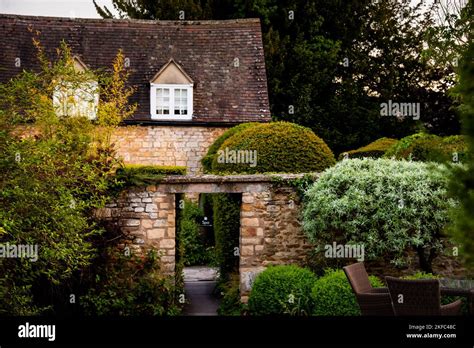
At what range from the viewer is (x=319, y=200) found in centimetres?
1341

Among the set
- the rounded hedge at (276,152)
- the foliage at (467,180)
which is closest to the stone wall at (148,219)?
the rounded hedge at (276,152)

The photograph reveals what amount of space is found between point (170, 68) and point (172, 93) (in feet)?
3.04

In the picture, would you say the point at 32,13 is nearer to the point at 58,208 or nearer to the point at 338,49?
the point at 338,49

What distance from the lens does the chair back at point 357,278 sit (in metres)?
10.7

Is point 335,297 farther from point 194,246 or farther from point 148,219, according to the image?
point 194,246

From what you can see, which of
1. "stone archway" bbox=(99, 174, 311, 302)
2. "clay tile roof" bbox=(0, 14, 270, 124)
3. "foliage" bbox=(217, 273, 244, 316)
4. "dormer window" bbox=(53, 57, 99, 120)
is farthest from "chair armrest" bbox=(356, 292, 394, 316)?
"clay tile roof" bbox=(0, 14, 270, 124)

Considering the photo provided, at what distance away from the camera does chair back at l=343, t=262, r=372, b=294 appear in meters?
10.7

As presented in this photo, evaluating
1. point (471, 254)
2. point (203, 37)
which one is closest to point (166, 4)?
point (203, 37)

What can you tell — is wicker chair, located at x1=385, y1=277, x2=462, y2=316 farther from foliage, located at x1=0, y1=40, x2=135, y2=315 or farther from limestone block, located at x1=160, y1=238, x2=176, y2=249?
limestone block, located at x1=160, y1=238, x2=176, y2=249

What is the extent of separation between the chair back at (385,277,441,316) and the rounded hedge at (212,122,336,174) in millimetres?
6636

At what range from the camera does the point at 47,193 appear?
1220cm

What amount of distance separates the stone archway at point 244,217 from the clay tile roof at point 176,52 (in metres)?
12.0

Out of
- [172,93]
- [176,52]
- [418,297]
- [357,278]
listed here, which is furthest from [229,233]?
[176,52]

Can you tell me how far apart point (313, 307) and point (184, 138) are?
46.0 ft
